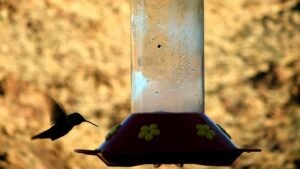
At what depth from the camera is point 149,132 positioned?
4008mm

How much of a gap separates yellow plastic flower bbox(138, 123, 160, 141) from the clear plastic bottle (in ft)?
0.86

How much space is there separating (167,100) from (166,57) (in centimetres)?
20

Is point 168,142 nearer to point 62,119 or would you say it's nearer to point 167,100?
point 167,100

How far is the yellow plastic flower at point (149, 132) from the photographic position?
3.98 meters

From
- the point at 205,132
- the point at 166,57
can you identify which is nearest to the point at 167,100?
the point at 166,57

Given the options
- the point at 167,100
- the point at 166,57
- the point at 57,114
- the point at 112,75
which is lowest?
the point at 112,75

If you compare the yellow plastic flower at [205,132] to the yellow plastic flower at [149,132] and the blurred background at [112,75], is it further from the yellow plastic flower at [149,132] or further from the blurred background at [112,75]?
the blurred background at [112,75]

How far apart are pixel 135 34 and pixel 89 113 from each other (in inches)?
110

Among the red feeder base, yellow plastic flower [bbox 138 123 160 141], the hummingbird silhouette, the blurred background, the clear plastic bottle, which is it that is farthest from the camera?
the blurred background

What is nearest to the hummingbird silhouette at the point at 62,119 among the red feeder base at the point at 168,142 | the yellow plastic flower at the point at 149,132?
the red feeder base at the point at 168,142

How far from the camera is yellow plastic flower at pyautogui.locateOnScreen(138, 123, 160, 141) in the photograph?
13.0ft

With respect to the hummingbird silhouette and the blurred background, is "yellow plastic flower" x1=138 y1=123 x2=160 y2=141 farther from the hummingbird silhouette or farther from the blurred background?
the blurred background

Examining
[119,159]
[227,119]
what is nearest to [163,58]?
[119,159]

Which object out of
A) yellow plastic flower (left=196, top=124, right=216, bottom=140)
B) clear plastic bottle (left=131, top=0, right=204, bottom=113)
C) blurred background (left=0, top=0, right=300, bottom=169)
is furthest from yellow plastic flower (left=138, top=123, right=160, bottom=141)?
blurred background (left=0, top=0, right=300, bottom=169)
